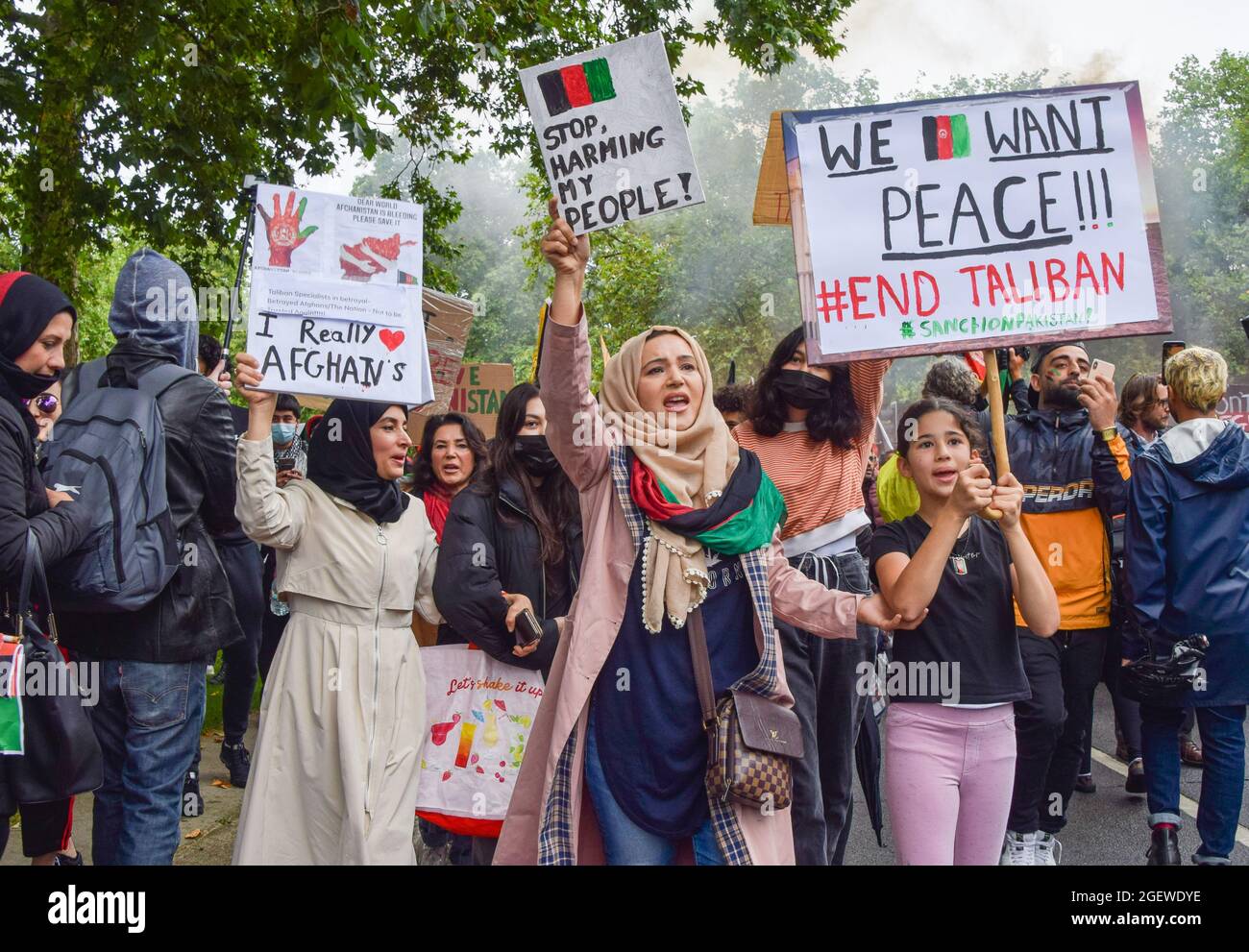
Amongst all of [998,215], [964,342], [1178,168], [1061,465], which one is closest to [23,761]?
[964,342]

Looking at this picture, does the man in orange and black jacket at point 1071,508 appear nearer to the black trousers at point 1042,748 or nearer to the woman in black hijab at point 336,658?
the black trousers at point 1042,748

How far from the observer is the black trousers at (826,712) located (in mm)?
4227

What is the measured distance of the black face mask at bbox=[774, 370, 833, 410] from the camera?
4512mm

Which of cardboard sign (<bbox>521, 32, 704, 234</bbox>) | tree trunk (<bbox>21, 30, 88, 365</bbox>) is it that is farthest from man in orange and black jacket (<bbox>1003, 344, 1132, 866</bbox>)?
tree trunk (<bbox>21, 30, 88, 365</bbox>)

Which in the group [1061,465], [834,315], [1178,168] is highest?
[1178,168]

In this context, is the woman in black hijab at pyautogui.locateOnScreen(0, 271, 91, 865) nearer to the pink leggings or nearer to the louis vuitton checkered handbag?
the louis vuitton checkered handbag

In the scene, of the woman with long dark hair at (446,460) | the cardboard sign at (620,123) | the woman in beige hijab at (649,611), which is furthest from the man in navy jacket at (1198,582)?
the woman with long dark hair at (446,460)

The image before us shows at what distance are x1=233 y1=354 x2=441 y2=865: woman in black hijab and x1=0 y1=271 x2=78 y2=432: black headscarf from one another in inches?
26.9

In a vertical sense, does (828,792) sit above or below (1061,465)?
below

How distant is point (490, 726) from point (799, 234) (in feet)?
6.94

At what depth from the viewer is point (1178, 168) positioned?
42062 millimetres

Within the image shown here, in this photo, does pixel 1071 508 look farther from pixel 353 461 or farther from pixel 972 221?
pixel 353 461

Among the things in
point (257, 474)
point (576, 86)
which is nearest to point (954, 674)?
point (576, 86)

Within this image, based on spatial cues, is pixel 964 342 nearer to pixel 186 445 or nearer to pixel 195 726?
pixel 186 445
